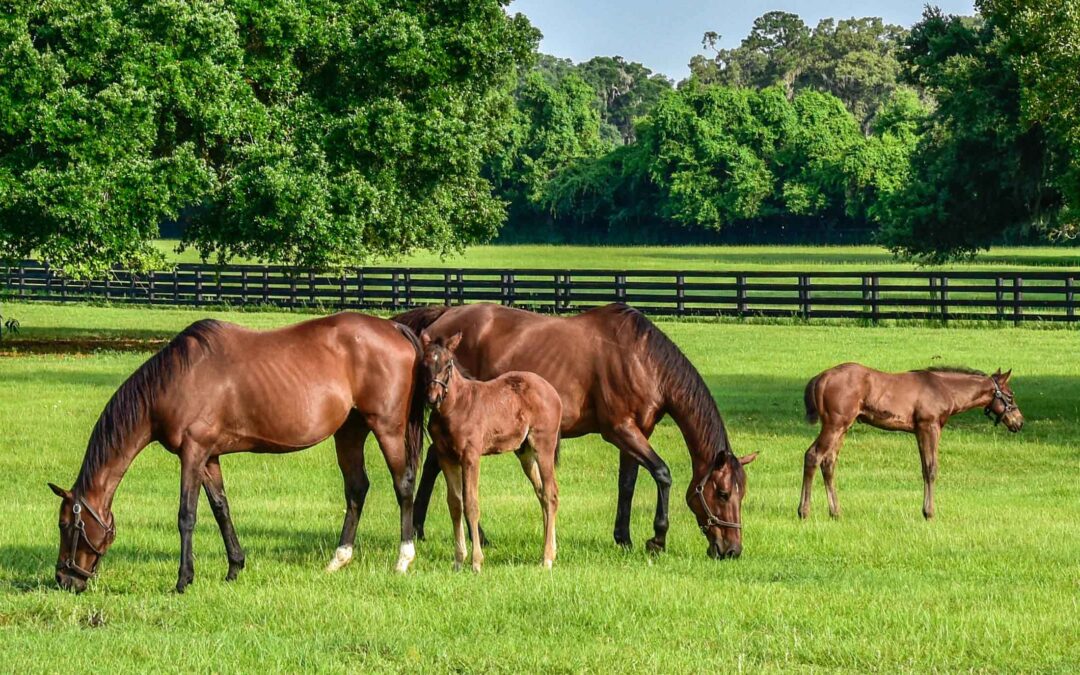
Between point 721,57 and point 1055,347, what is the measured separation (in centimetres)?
12388

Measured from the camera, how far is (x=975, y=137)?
2917cm

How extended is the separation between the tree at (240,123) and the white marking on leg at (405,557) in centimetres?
1770

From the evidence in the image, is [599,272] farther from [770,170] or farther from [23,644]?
[770,170]

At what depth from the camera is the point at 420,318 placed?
1194 cm

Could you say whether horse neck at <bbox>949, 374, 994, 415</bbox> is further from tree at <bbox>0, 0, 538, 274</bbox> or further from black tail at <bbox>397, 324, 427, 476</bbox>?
tree at <bbox>0, 0, 538, 274</bbox>

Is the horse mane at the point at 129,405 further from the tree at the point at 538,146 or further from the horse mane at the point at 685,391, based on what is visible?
the tree at the point at 538,146

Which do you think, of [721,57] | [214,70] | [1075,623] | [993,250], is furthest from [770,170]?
[1075,623]

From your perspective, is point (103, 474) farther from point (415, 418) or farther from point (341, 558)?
point (415, 418)

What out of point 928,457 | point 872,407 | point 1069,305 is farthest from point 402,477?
point 1069,305

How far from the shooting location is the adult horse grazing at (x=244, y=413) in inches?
349

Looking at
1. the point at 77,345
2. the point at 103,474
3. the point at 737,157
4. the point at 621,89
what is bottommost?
the point at 77,345

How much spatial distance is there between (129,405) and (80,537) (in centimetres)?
86

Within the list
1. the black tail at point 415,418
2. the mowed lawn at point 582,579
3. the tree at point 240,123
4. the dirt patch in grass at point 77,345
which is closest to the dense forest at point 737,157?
the tree at point 240,123

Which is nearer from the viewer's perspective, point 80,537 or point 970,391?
point 80,537
